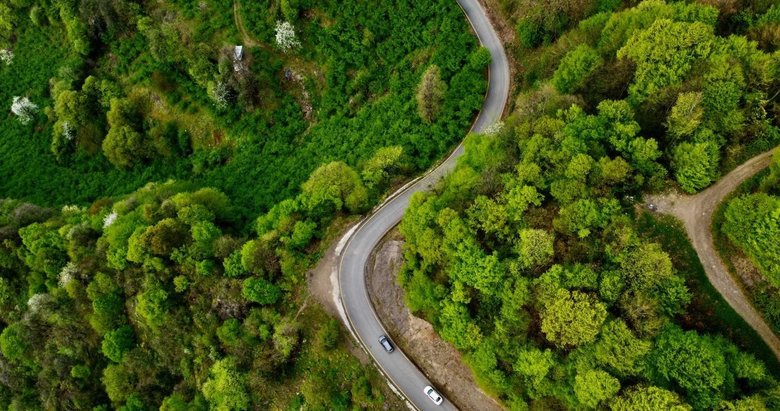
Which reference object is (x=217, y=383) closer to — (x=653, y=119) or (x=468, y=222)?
(x=468, y=222)

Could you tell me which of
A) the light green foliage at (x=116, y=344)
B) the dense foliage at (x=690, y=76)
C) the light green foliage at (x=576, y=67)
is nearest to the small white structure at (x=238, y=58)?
A: the light green foliage at (x=116, y=344)

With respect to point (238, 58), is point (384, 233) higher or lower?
lower

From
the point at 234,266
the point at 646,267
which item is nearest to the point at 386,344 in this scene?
the point at 234,266

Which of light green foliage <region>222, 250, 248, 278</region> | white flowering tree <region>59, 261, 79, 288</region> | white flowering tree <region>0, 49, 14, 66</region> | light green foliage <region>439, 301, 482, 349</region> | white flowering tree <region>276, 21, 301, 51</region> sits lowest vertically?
light green foliage <region>439, 301, 482, 349</region>

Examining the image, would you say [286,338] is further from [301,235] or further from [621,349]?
[621,349]

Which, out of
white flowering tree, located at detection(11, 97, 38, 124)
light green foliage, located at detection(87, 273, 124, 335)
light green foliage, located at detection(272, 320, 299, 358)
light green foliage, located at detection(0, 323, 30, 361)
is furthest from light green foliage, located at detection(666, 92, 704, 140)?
white flowering tree, located at detection(11, 97, 38, 124)

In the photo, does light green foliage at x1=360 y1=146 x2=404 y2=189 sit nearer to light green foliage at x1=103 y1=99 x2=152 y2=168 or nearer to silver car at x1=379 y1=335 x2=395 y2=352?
silver car at x1=379 y1=335 x2=395 y2=352
